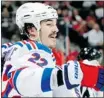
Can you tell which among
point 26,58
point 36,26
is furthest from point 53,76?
point 36,26

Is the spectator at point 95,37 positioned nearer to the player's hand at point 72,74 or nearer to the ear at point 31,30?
the ear at point 31,30

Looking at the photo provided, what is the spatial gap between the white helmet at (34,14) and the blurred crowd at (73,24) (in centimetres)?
416

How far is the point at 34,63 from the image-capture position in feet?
6.82

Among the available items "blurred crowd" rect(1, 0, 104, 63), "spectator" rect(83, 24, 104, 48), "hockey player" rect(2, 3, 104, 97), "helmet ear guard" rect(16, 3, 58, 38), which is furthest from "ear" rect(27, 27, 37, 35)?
"spectator" rect(83, 24, 104, 48)

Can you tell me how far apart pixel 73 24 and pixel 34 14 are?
198 inches

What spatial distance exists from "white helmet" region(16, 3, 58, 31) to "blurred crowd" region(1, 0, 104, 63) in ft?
13.6

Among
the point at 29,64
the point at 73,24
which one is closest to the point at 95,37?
the point at 73,24

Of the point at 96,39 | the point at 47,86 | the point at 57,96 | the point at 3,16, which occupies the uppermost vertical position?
the point at 47,86

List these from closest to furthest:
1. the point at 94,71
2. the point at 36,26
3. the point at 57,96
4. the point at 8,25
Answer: the point at 94,71, the point at 36,26, the point at 57,96, the point at 8,25

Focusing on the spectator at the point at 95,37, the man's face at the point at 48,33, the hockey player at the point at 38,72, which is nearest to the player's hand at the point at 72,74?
the hockey player at the point at 38,72

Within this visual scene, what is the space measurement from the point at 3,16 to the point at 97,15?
177 centimetres

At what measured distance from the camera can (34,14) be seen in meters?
2.74

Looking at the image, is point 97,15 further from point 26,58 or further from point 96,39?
point 26,58

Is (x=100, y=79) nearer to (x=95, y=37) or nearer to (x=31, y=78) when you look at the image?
(x=31, y=78)
